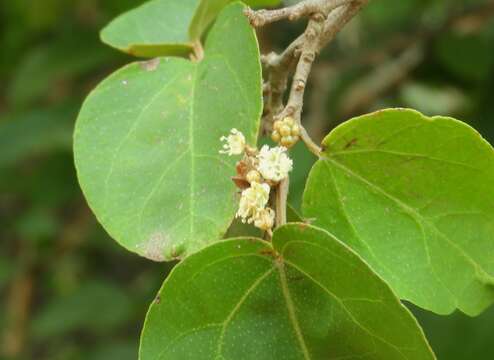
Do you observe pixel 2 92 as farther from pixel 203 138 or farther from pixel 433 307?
pixel 433 307

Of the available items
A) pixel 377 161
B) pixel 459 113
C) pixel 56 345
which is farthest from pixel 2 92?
pixel 377 161

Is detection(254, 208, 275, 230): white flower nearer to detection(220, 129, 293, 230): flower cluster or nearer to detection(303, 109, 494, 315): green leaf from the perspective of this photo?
detection(220, 129, 293, 230): flower cluster

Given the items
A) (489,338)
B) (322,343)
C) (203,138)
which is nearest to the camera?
(322,343)

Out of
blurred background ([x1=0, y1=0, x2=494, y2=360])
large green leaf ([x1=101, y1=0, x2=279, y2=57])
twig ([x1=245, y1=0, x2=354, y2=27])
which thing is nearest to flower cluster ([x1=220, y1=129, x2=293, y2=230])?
twig ([x1=245, y1=0, x2=354, y2=27])

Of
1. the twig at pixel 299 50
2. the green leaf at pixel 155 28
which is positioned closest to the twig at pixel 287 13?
the twig at pixel 299 50

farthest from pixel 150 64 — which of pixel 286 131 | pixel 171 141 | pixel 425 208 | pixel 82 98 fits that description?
pixel 82 98

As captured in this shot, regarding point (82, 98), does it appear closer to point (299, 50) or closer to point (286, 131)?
point (299, 50)
